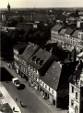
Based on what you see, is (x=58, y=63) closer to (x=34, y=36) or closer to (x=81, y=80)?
(x=81, y=80)

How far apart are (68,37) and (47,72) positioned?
70.8 meters

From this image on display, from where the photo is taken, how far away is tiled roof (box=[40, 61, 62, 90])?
6184 cm

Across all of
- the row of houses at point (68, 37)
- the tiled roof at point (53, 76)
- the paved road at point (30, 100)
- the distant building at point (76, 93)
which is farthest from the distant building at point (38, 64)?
the row of houses at point (68, 37)

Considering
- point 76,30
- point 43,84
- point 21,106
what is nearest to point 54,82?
point 43,84

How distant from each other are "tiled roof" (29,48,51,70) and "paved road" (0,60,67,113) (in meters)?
7.18

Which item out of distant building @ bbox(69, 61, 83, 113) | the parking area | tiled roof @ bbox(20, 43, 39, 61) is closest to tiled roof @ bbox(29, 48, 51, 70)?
tiled roof @ bbox(20, 43, 39, 61)

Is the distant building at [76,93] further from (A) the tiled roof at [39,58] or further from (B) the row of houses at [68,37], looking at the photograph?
(B) the row of houses at [68,37]

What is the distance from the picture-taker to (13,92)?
2758 inches

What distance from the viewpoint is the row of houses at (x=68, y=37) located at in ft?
410

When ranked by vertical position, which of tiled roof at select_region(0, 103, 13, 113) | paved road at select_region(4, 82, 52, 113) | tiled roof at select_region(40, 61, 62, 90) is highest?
tiled roof at select_region(40, 61, 62, 90)

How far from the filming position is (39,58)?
74750mm

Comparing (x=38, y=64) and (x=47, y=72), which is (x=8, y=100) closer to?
(x=47, y=72)

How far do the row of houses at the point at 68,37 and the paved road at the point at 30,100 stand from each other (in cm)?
5278

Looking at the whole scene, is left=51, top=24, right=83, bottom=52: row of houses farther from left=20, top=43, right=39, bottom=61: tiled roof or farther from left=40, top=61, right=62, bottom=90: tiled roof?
left=40, top=61, right=62, bottom=90: tiled roof
